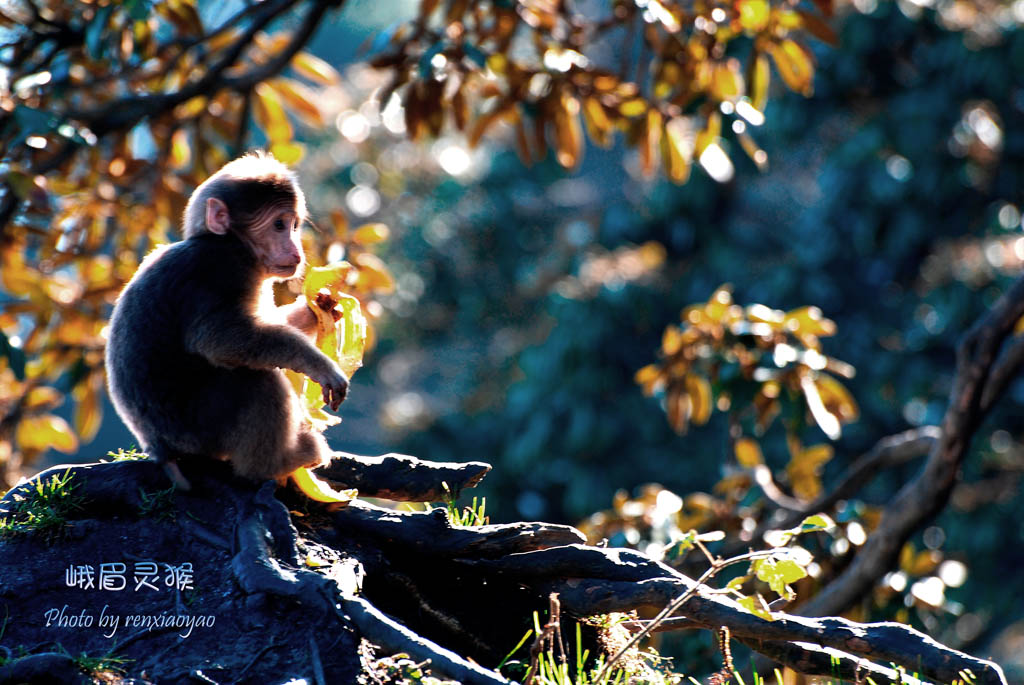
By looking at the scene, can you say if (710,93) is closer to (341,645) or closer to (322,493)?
(322,493)

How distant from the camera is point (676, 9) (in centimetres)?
515

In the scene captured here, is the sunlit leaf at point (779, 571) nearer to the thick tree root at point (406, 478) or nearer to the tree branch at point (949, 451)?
the thick tree root at point (406, 478)

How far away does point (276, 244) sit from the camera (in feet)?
11.6

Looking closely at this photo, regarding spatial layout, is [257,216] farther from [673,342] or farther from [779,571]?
[673,342]

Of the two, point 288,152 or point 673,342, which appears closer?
point 673,342

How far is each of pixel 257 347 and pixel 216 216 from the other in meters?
0.51

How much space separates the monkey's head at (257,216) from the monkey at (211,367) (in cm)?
1

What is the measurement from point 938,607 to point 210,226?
12.2ft

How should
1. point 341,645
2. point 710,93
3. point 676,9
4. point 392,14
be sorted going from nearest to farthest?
point 341,645, point 676,9, point 710,93, point 392,14

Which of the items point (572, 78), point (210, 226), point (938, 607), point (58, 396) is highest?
point (210, 226)

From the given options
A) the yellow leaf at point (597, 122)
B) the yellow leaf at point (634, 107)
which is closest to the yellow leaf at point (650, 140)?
the yellow leaf at point (634, 107)

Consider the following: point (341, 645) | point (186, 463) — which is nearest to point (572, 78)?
point (186, 463)

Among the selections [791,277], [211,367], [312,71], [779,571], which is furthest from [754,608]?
[791,277]

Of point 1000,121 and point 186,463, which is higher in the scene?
point 186,463
